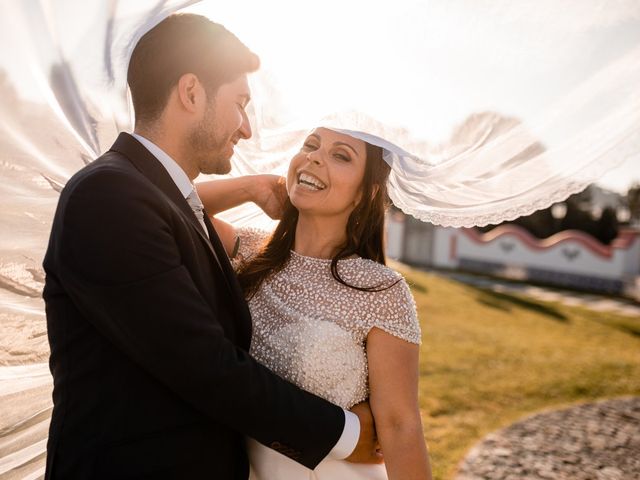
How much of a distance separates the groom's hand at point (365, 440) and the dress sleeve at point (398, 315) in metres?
0.33

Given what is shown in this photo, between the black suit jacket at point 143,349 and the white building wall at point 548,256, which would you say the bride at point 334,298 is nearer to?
the black suit jacket at point 143,349

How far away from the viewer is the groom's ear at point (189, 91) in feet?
6.18

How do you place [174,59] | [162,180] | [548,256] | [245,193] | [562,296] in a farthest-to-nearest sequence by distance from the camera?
[548,256], [562,296], [245,193], [174,59], [162,180]

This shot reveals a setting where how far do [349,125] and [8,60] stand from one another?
124cm

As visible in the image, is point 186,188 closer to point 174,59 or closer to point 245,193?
point 174,59

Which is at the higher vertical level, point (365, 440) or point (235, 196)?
point (235, 196)

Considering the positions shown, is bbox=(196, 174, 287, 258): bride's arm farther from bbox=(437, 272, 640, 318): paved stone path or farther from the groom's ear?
bbox=(437, 272, 640, 318): paved stone path

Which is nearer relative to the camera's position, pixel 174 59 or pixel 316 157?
pixel 174 59

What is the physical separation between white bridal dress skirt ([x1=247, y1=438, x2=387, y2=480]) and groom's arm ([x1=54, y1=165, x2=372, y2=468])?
2.24 ft

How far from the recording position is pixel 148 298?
145 cm

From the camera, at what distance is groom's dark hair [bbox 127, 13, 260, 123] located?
1888 millimetres

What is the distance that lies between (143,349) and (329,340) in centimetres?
94

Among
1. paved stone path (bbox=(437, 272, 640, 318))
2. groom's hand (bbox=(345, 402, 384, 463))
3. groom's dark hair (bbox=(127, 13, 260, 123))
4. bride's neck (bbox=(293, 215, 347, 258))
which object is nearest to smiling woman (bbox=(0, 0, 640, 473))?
groom's dark hair (bbox=(127, 13, 260, 123))

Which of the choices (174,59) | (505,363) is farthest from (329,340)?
(505,363)
